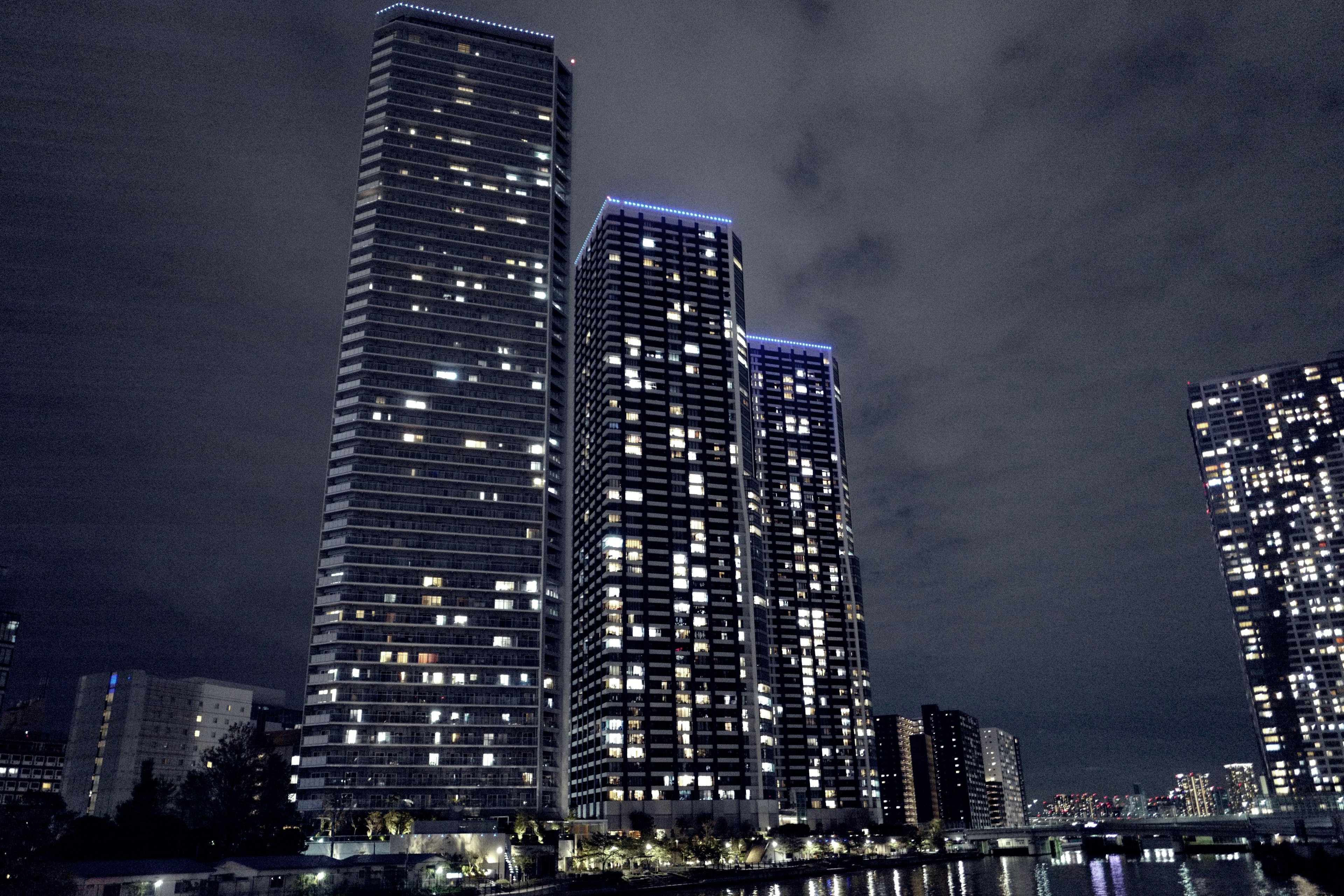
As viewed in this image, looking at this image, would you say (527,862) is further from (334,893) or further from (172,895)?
(172,895)

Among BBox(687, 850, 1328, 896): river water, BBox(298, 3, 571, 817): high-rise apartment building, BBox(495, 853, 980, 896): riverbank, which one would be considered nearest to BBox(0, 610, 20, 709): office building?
BBox(298, 3, 571, 817): high-rise apartment building

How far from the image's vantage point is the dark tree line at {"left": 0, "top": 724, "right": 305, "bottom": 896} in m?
111

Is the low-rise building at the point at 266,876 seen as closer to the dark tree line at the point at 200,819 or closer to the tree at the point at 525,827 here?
the dark tree line at the point at 200,819

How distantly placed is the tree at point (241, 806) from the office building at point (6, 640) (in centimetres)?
6929

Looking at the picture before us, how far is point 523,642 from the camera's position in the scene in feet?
593

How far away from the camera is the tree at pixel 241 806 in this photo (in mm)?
131250

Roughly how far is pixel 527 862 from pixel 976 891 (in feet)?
251

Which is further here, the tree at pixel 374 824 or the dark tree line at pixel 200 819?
the tree at pixel 374 824

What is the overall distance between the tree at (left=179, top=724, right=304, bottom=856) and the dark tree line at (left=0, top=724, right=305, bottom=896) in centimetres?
14

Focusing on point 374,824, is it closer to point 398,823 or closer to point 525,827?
point 398,823

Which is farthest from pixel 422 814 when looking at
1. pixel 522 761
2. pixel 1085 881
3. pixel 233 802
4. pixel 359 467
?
pixel 1085 881

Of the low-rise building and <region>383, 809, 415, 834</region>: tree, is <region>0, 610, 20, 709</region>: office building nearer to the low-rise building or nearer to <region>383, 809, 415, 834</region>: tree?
<region>383, 809, 415, 834</region>: tree

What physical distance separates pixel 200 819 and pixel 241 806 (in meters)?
6.59

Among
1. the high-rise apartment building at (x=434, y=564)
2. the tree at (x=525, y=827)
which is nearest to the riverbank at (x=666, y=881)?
the tree at (x=525, y=827)
